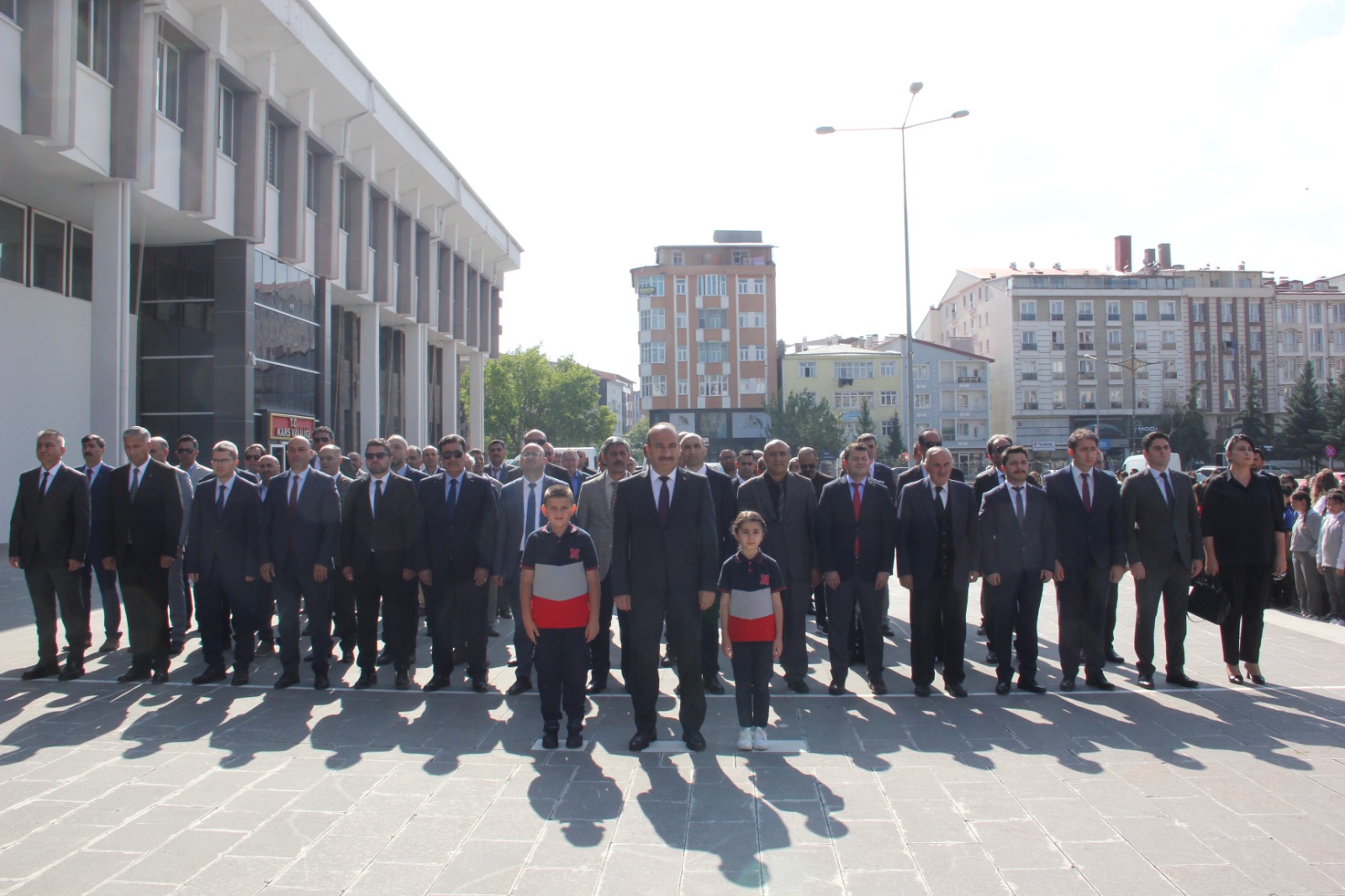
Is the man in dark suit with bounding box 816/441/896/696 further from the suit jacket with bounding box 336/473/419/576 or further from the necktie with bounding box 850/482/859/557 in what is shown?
the suit jacket with bounding box 336/473/419/576

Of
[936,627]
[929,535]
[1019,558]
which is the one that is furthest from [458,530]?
[1019,558]

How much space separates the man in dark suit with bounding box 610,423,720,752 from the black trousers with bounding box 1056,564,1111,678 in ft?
10.7

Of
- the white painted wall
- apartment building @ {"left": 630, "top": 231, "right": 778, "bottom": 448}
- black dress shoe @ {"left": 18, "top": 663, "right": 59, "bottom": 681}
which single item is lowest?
black dress shoe @ {"left": 18, "top": 663, "right": 59, "bottom": 681}

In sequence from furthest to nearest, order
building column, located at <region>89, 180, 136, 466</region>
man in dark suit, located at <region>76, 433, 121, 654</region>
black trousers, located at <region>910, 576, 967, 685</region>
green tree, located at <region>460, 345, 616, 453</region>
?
1. green tree, located at <region>460, 345, 616, 453</region>
2. building column, located at <region>89, 180, 136, 466</region>
3. man in dark suit, located at <region>76, 433, 121, 654</region>
4. black trousers, located at <region>910, 576, 967, 685</region>

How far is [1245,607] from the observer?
7.41 meters

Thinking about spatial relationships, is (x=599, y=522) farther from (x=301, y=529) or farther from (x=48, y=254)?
(x=48, y=254)

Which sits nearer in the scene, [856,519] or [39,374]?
[856,519]

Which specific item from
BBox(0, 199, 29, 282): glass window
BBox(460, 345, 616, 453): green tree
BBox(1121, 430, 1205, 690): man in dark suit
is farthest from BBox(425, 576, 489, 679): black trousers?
BBox(460, 345, 616, 453): green tree

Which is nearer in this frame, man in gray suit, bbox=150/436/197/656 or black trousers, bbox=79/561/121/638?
black trousers, bbox=79/561/121/638

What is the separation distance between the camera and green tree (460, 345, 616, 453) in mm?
74188

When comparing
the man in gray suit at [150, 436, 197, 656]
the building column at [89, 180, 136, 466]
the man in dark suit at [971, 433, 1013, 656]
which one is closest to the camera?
the man in dark suit at [971, 433, 1013, 656]

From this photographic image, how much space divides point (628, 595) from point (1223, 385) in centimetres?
8785

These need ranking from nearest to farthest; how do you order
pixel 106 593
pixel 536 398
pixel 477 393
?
pixel 106 593
pixel 477 393
pixel 536 398

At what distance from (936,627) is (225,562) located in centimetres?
573
